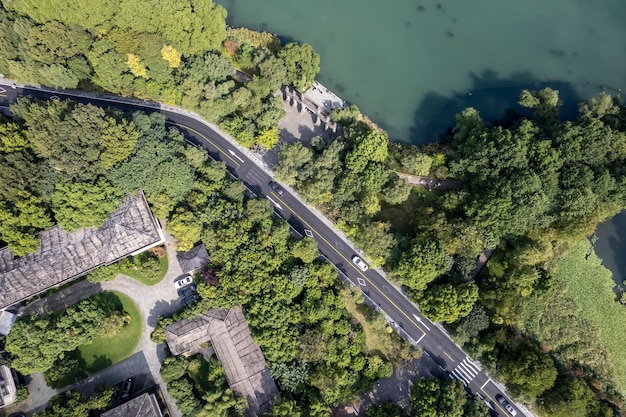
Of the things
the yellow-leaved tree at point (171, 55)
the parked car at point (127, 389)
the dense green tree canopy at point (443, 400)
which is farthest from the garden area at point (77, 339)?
the dense green tree canopy at point (443, 400)

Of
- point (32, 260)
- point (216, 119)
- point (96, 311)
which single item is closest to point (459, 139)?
point (216, 119)

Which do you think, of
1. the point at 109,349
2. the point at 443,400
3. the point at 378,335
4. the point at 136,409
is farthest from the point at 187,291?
the point at 443,400

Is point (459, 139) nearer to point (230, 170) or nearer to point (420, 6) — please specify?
point (420, 6)

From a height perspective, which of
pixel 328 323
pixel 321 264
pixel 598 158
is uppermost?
pixel 321 264

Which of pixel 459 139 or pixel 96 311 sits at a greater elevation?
pixel 96 311

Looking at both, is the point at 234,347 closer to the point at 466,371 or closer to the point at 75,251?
the point at 75,251

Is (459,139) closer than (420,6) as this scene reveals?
Yes

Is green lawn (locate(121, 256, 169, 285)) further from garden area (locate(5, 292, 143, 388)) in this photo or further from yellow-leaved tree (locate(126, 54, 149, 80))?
yellow-leaved tree (locate(126, 54, 149, 80))
